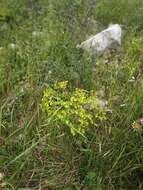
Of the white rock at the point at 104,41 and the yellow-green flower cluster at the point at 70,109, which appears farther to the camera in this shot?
the white rock at the point at 104,41

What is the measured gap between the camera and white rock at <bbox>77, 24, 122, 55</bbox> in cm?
431

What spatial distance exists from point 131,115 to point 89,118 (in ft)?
1.25

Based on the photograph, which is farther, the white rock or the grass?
the white rock

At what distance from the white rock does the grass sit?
9 centimetres

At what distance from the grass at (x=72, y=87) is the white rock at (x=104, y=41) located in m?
0.09

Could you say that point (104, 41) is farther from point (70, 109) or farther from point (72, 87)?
point (70, 109)

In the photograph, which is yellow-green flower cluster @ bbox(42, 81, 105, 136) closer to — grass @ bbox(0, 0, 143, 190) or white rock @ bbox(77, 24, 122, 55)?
grass @ bbox(0, 0, 143, 190)

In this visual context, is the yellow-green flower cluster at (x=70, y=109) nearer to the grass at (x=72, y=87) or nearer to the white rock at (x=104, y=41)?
the grass at (x=72, y=87)

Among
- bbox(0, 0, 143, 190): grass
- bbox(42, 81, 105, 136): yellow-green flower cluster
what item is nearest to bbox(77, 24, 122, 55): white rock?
bbox(0, 0, 143, 190): grass

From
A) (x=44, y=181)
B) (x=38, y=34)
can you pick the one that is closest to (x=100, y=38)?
(x=38, y=34)

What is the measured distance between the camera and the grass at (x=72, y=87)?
3154 millimetres

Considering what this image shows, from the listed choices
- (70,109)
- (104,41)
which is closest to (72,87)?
(70,109)

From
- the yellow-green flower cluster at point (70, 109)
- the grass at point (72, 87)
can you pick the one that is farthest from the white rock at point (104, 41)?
the yellow-green flower cluster at point (70, 109)

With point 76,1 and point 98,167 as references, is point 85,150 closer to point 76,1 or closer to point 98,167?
point 98,167
